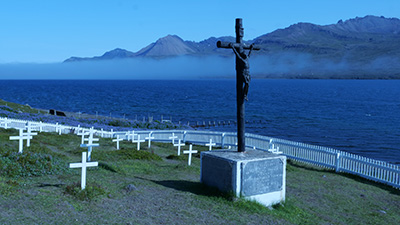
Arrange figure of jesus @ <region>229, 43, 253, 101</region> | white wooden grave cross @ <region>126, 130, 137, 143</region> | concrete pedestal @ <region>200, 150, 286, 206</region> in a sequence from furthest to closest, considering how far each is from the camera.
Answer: white wooden grave cross @ <region>126, 130, 137, 143</region>, figure of jesus @ <region>229, 43, 253, 101</region>, concrete pedestal @ <region>200, 150, 286, 206</region>

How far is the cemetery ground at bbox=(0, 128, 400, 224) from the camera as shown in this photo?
8.51 meters

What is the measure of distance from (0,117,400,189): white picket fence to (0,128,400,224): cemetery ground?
1.06 metres

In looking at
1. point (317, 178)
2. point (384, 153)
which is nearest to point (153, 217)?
point (317, 178)

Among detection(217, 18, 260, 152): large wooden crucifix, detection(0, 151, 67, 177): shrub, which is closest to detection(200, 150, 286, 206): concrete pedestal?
detection(217, 18, 260, 152): large wooden crucifix

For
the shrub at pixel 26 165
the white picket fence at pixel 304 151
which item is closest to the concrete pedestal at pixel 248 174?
the shrub at pixel 26 165

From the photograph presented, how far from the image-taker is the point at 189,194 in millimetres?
10938

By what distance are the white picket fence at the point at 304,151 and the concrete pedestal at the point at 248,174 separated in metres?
8.30

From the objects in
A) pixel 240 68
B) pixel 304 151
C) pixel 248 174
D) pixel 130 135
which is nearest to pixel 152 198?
pixel 248 174

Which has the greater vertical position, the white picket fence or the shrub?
the shrub

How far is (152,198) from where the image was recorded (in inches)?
401

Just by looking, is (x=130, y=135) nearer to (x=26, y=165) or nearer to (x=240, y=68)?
(x=26, y=165)

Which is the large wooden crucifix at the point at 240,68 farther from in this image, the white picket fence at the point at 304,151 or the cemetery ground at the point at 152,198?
the white picket fence at the point at 304,151

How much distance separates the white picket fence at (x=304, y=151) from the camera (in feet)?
57.9

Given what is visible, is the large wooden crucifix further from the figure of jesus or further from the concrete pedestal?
the concrete pedestal
